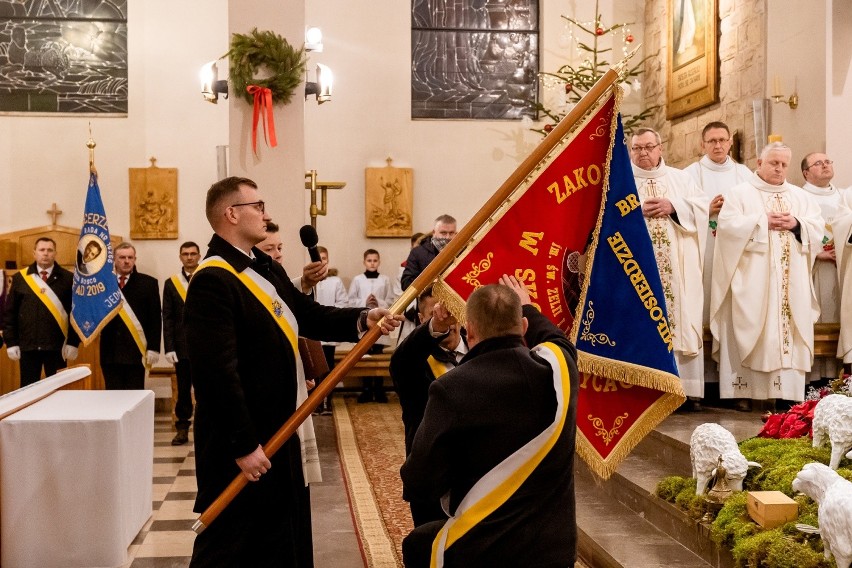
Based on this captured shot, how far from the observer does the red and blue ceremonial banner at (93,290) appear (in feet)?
26.8

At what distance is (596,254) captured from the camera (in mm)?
3441

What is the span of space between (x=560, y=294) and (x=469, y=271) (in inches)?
14.1

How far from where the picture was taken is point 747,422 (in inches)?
241

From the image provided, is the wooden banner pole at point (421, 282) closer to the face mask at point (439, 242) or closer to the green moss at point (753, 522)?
the green moss at point (753, 522)

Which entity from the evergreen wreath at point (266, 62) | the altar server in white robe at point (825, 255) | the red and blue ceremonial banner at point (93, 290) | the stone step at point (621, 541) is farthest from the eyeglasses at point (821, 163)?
the red and blue ceremonial banner at point (93, 290)

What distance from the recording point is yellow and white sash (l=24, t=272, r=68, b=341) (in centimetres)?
Result: 857

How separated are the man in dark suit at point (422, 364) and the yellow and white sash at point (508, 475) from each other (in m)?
0.73

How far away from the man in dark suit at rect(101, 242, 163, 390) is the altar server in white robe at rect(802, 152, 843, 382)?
213 inches

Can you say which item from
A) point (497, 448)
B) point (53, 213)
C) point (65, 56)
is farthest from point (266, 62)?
point (65, 56)

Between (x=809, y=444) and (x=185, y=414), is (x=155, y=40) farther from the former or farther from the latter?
(x=809, y=444)

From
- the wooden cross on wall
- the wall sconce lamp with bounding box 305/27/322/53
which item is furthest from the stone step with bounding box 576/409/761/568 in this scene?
the wooden cross on wall

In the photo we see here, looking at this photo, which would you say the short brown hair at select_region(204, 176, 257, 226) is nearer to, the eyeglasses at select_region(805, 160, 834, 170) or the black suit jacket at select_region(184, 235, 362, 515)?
the black suit jacket at select_region(184, 235, 362, 515)

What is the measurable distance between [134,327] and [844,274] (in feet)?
18.9

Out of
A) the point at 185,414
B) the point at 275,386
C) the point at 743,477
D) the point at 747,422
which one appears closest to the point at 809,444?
the point at 743,477
